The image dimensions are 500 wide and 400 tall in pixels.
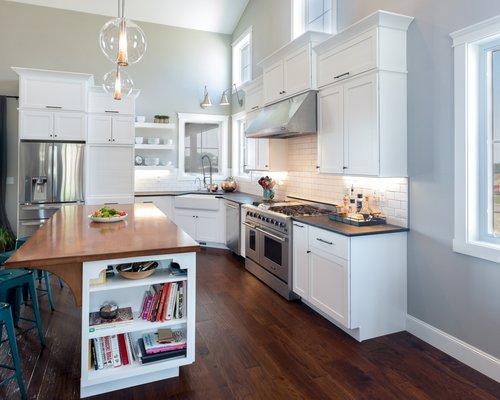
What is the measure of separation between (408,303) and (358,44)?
90.2 inches

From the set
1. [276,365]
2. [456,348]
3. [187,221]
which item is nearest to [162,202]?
[187,221]

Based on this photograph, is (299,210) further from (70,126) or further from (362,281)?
(70,126)

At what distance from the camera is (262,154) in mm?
5262

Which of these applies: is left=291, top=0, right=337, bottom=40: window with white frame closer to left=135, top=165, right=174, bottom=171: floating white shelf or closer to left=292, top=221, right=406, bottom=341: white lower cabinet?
left=292, top=221, right=406, bottom=341: white lower cabinet

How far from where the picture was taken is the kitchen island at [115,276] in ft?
6.82

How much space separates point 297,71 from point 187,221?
10.7 ft

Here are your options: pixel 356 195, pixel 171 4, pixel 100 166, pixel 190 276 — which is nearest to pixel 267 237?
pixel 356 195

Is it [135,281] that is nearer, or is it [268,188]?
[135,281]

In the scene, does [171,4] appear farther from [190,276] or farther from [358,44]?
[190,276]

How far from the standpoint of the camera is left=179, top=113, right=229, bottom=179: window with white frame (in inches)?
272

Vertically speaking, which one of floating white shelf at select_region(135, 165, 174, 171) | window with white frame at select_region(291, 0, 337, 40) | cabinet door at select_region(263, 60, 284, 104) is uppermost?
window with white frame at select_region(291, 0, 337, 40)

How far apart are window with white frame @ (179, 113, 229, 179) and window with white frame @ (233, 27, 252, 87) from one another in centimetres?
82

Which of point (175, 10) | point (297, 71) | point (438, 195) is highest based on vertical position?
point (175, 10)

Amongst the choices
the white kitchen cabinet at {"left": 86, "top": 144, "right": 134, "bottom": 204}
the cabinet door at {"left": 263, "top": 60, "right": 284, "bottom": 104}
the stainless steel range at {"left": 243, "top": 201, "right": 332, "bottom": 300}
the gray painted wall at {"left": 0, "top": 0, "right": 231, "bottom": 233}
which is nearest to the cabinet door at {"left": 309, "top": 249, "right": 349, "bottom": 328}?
the stainless steel range at {"left": 243, "top": 201, "right": 332, "bottom": 300}
